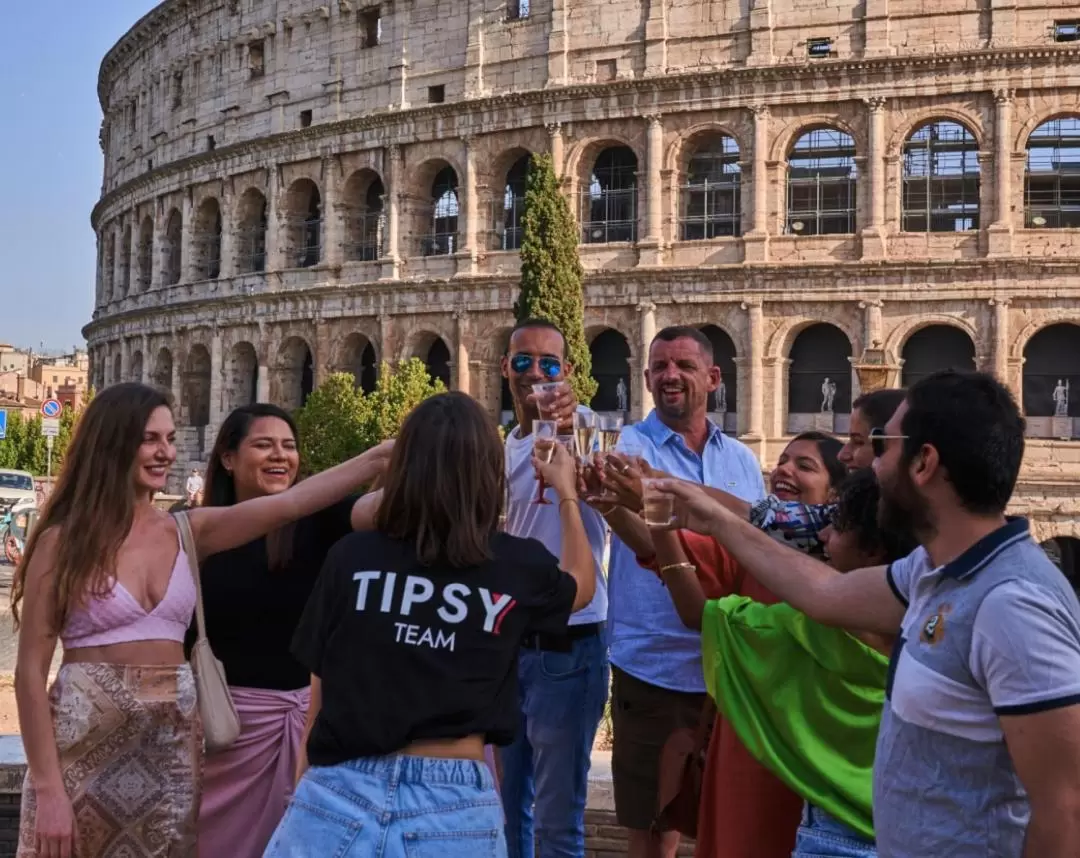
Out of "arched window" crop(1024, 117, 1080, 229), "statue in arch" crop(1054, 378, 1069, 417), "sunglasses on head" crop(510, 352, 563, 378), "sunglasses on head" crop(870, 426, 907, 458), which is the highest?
"arched window" crop(1024, 117, 1080, 229)

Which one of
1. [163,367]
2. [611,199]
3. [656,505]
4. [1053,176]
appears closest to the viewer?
[656,505]

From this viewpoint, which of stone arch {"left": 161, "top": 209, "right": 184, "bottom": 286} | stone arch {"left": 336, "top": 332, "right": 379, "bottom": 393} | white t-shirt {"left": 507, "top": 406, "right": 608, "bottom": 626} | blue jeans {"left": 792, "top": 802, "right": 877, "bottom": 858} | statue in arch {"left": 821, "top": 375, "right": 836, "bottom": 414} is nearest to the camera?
blue jeans {"left": 792, "top": 802, "right": 877, "bottom": 858}

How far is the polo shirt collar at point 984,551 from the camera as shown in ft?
7.67

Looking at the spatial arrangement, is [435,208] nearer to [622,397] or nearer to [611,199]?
[611,199]

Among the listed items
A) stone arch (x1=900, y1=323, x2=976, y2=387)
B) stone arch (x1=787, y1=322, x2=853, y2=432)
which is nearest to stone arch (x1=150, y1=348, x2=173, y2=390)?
stone arch (x1=787, y1=322, x2=853, y2=432)

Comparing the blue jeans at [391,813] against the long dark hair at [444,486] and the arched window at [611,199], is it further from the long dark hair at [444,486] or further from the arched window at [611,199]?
the arched window at [611,199]

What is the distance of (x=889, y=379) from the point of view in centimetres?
2305

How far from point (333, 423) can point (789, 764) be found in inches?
842

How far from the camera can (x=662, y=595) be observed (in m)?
4.29

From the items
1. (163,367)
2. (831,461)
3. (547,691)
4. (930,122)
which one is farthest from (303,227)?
(831,461)

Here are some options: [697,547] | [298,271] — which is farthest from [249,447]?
[298,271]

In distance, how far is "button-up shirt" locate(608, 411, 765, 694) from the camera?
4.25 m

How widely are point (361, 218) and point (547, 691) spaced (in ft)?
87.9

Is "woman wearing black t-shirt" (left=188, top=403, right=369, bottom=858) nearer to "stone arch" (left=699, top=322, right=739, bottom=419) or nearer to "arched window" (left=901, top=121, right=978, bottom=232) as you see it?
"stone arch" (left=699, top=322, right=739, bottom=419)
